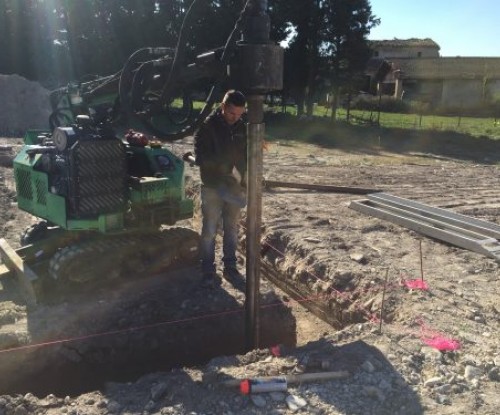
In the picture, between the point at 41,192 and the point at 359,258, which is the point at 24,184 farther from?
the point at 359,258

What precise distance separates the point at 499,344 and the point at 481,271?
5.68 ft

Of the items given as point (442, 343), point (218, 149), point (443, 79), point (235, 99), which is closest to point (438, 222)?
point (442, 343)

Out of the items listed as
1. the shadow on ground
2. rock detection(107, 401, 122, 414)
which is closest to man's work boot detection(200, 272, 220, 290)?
rock detection(107, 401, 122, 414)

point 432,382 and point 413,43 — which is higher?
point 413,43

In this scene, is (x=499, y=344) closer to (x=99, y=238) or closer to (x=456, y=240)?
(x=456, y=240)

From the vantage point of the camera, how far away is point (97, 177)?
5113mm

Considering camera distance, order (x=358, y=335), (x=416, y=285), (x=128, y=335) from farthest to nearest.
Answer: (x=416, y=285)
(x=128, y=335)
(x=358, y=335)

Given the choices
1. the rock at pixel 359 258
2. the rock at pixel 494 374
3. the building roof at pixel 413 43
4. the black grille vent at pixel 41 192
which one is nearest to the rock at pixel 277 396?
the rock at pixel 494 374

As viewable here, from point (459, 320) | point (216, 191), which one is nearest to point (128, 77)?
point (216, 191)

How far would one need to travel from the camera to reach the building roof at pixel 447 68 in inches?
1342

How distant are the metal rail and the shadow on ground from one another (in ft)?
28.2

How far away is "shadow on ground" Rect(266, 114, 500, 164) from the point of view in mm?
16812

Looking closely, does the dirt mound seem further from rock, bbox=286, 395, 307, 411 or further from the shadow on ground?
rock, bbox=286, 395, 307, 411

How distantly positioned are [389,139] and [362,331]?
16058 mm
